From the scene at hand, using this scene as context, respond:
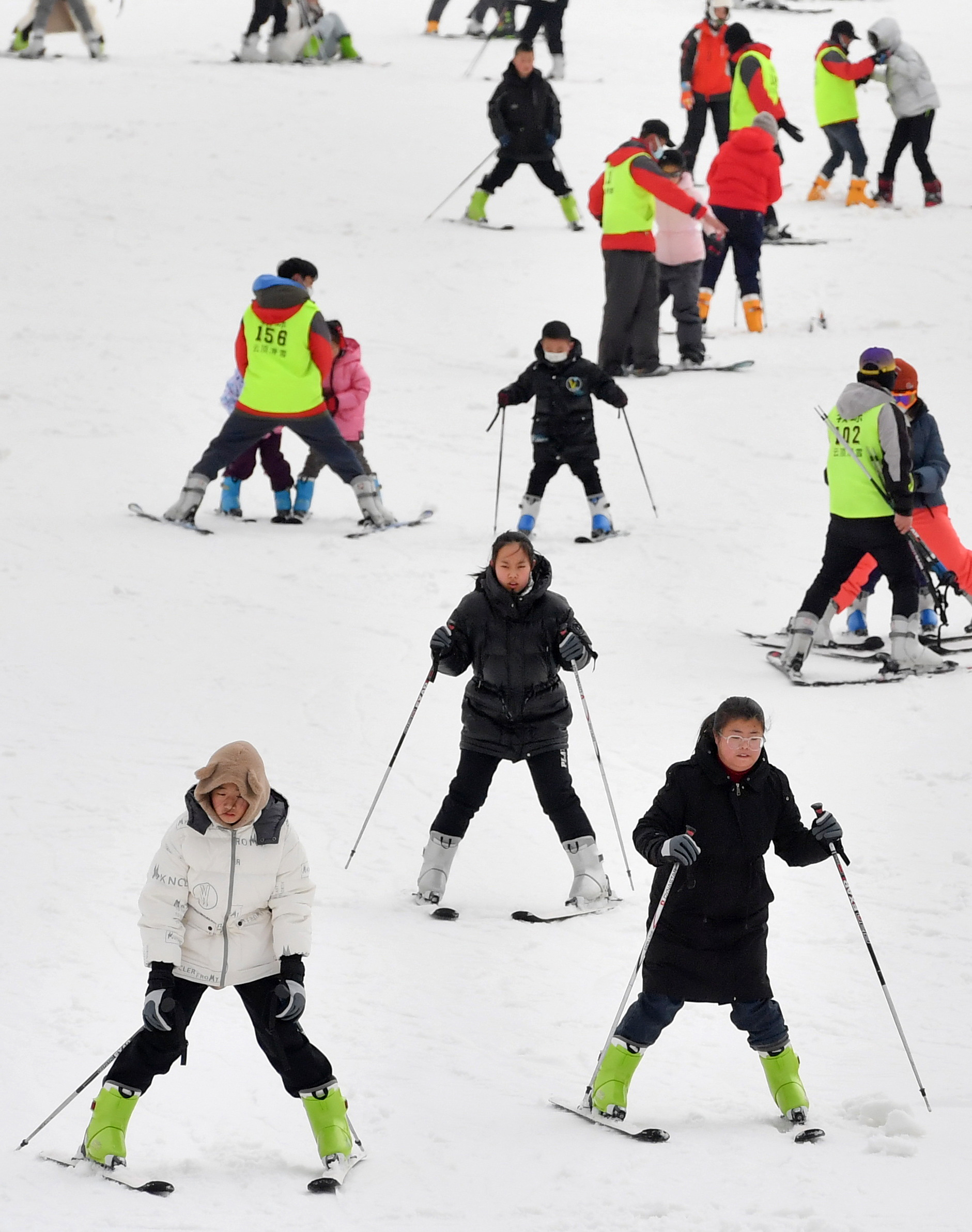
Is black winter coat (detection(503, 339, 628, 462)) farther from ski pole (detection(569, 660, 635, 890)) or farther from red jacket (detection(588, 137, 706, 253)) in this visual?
ski pole (detection(569, 660, 635, 890))

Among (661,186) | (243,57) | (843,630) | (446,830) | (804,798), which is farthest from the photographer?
(243,57)

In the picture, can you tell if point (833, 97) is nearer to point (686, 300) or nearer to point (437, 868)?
point (686, 300)

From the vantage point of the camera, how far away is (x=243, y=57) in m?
22.3

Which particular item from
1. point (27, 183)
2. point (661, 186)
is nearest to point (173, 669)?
point (661, 186)

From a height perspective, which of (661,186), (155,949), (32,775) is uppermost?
(661,186)

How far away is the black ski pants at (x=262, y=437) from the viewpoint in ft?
31.9

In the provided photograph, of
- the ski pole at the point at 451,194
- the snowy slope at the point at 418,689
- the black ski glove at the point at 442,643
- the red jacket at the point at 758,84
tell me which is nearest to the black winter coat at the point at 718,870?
the snowy slope at the point at 418,689

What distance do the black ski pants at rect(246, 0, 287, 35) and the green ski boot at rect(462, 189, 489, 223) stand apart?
5899 millimetres

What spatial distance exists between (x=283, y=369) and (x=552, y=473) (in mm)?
1691

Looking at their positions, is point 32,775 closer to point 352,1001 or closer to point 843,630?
point 352,1001

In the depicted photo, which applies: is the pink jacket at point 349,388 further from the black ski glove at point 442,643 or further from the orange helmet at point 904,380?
the black ski glove at point 442,643

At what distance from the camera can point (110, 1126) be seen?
4.25 meters

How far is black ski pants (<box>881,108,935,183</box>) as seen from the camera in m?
16.5

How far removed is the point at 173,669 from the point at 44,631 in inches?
33.8
